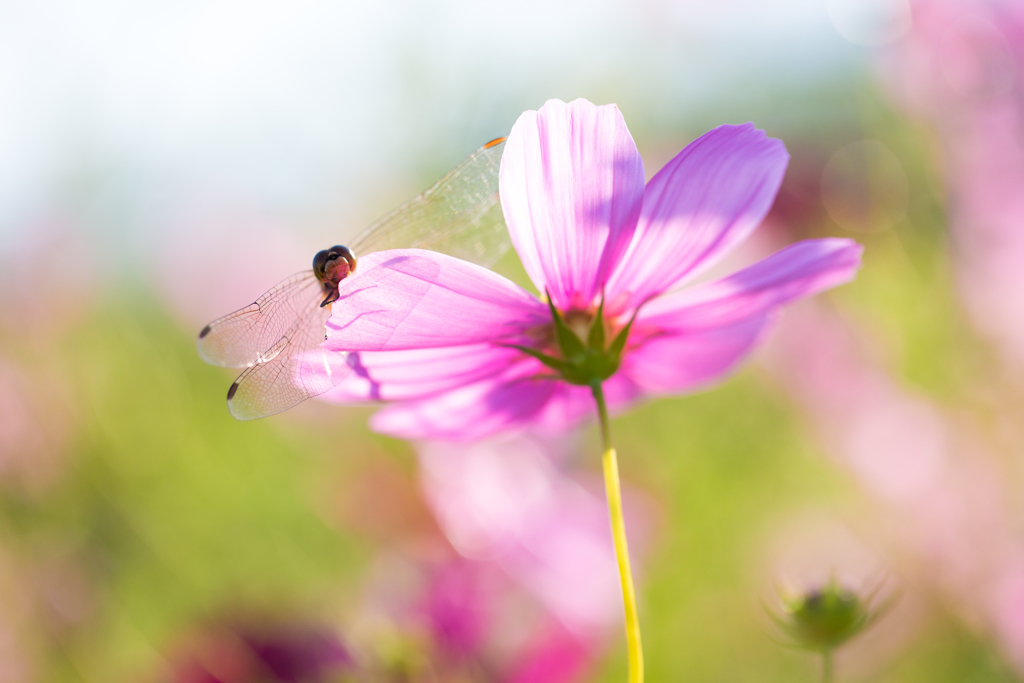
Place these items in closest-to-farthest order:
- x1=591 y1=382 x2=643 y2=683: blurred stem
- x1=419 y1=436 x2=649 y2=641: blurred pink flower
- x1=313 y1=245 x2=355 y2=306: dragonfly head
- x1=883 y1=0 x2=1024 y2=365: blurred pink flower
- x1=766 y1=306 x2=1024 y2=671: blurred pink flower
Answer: x1=591 y1=382 x2=643 y2=683: blurred stem
x1=313 y1=245 x2=355 y2=306: dragonfly head
x1=419 y1=436 x2=649 y2=641: blurred pink flower
x1=766 y1=306 x2=1024 y2=671: blurred pink flower
x1=883 y1=0 x2=1024 y2=365: blurred pink flower

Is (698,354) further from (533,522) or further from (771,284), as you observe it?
(533,522)

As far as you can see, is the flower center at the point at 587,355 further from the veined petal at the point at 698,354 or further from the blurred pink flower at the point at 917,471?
the blurred pink flower at the point at 917,471

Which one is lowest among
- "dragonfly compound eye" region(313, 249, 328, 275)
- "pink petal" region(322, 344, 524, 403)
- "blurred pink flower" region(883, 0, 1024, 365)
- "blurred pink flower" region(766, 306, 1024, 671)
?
"blurred pink flower" region(766, 306, 1024, 671)

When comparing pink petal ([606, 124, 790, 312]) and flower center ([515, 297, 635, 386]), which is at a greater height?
pink petal ([606, 124, 790, 312])

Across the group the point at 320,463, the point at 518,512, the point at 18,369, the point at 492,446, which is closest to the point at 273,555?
the point at 320,463

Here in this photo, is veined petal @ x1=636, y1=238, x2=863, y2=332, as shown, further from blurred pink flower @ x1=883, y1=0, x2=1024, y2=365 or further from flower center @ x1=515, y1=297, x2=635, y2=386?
blurred pink flower @ x1=883, y1=0, x2=1024, y2=365

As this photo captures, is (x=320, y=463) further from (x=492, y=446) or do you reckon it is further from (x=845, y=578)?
(x=845, y=578)

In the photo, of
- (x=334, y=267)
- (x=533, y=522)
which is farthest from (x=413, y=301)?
(x=533, y=522)

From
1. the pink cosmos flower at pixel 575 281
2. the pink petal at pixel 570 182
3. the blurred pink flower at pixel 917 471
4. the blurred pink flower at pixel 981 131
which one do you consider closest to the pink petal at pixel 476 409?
the pink cosmos flower at pixel 575 281

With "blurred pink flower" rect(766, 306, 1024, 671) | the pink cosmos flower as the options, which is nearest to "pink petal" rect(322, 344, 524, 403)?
the pink cosmos flower
